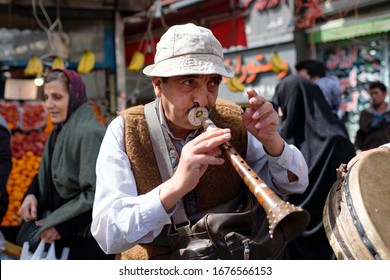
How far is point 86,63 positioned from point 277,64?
357 centimetres

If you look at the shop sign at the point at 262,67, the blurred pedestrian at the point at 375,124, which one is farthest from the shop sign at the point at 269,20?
the blurred pedestrian at the point at 375,124

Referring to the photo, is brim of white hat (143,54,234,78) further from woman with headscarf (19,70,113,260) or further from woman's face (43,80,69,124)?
woman's face (43,80,69,124)

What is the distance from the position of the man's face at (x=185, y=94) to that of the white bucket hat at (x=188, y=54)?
0.14ft

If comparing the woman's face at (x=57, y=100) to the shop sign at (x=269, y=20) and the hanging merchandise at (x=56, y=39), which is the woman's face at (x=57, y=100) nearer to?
the hanging merchandise at (x=56, y=39)

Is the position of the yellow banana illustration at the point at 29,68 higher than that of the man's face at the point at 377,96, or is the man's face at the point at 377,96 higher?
the yellow banana illustration at the point at 29,68

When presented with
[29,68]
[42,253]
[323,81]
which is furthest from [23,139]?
[42,253]

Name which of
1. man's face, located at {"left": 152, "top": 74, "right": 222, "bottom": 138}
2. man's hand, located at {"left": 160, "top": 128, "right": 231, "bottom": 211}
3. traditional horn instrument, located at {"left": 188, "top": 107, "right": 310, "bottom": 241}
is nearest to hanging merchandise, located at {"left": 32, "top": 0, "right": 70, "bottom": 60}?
man's face, located at {"left": 152, "top": 74, "right": 222, "bottom": 138}

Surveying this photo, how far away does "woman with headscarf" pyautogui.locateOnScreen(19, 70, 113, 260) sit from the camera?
10.2 feet

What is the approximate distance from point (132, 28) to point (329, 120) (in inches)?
343

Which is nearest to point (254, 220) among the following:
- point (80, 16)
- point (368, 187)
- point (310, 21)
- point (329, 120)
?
point (368, 187)

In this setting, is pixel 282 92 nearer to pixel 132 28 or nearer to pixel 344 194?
pixel 344 194

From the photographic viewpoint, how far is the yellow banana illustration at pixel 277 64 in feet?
31.9

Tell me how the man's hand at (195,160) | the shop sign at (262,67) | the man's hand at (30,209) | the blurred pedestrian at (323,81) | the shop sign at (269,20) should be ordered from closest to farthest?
the man's hand at (195,160) < the man's hand at (30,209) < the blurred pedestrian at (323,81) < the shop sign at (262,67) < the shop sign at (269,20)

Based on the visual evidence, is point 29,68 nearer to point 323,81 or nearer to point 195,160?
point 323,81
